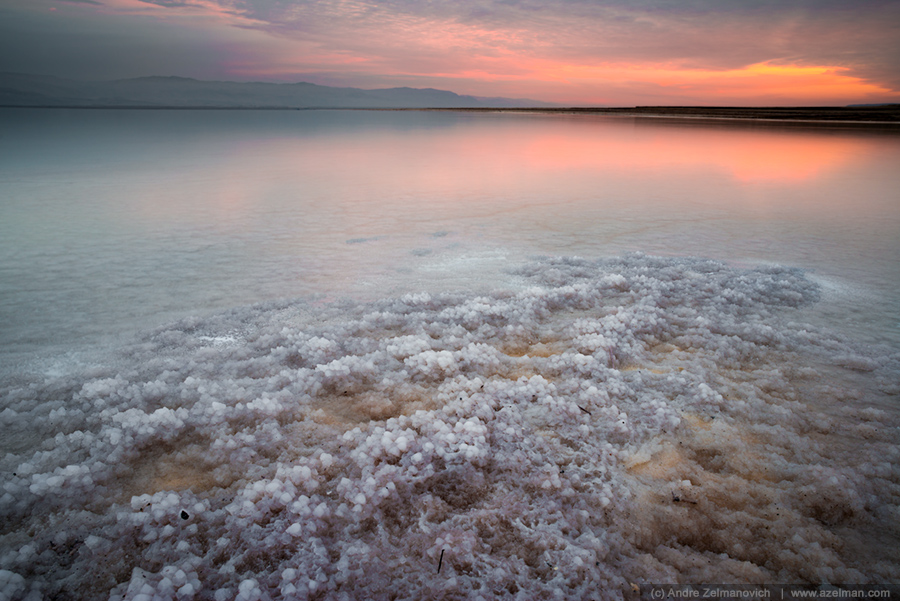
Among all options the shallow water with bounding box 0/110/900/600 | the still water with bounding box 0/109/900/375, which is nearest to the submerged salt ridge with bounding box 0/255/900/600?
the shallow water with bounding box 0/110/900/600

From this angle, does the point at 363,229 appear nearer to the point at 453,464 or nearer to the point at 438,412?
the point at 438,412

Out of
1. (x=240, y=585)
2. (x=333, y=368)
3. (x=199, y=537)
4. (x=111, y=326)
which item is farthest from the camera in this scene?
(x=111, y=326)

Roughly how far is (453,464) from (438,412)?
0.46m

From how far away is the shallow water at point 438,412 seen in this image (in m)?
2.24

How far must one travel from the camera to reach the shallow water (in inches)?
88.3

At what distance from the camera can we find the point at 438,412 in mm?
3207

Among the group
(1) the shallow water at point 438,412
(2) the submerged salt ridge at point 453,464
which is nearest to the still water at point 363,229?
(1) the shallow water at point 438,412

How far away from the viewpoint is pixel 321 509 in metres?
2.43

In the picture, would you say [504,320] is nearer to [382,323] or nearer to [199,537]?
[382,323]

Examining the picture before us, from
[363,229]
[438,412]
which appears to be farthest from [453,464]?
[363,229]

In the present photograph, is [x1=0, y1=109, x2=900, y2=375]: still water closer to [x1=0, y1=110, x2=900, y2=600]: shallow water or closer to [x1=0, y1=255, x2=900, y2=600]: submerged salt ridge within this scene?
[x1=0, y1=110, x2=900, y2=600]: shallow water

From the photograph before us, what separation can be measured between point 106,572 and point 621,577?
2.31 m

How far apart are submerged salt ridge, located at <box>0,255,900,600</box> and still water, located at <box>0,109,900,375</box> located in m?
1.17

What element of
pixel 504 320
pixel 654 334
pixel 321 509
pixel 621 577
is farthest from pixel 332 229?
pixel 621 577
